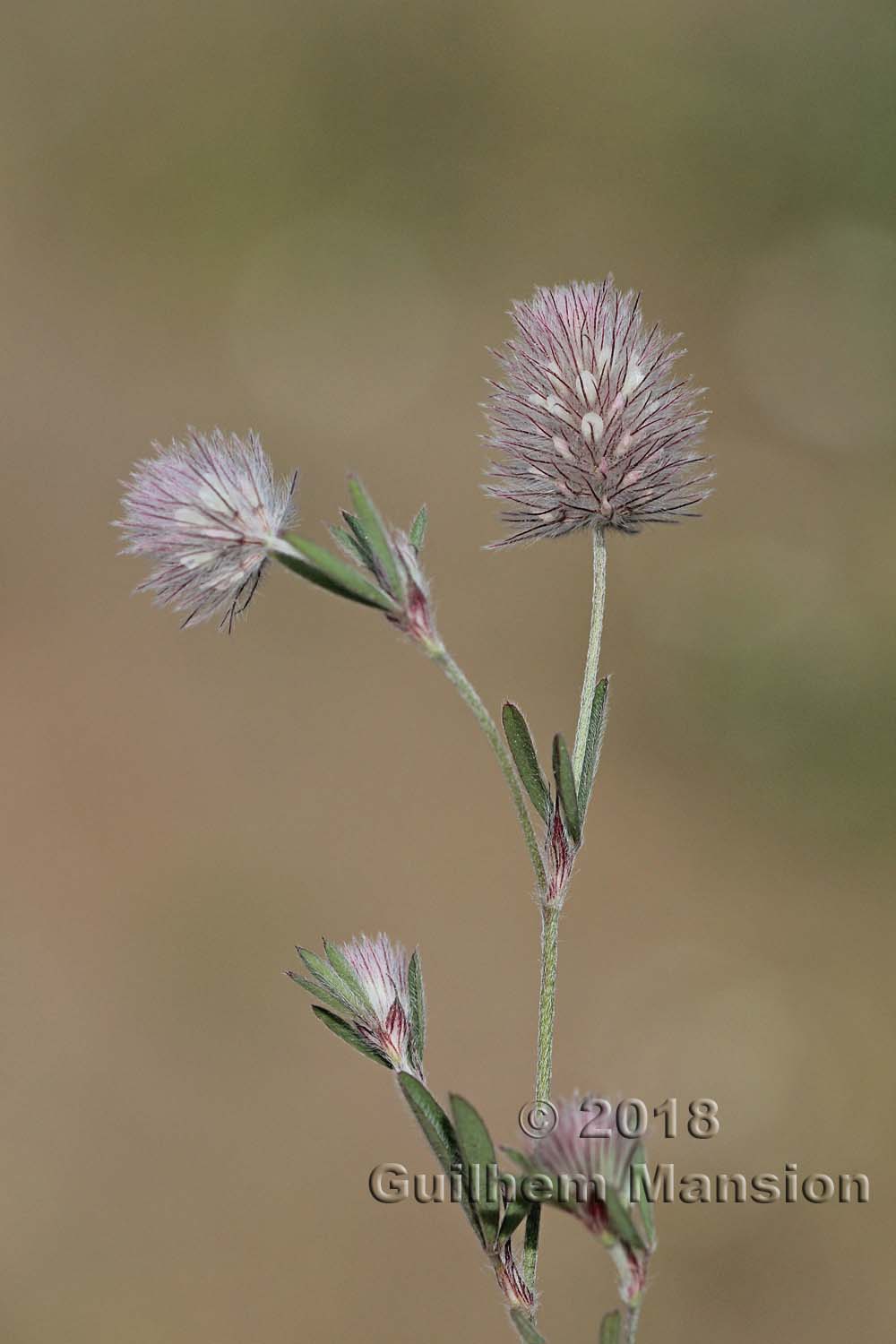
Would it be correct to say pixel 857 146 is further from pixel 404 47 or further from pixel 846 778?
pixel 846 778

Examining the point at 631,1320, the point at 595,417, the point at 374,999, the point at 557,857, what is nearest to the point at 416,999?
the point at 374,999

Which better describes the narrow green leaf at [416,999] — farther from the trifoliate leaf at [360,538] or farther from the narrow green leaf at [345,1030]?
the trifoliate leaf at [360,538]

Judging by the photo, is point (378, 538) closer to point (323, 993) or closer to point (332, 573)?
point (332, 573)

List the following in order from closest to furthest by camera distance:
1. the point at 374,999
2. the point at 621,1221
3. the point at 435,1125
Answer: the point at 621,1221, the point at 435,1125, the point at 374,999

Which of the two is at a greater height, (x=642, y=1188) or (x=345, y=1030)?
(x=345, y=1030)

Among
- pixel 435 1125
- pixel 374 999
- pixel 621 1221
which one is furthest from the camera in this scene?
pixel 374 999

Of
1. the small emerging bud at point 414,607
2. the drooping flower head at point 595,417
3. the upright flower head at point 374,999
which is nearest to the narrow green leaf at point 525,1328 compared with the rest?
the upright flower head at point 374,999

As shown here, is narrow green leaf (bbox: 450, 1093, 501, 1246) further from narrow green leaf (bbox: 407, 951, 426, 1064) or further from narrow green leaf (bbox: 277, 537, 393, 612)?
narrow green leaf (bbox: 277, 537, 393, 612)
